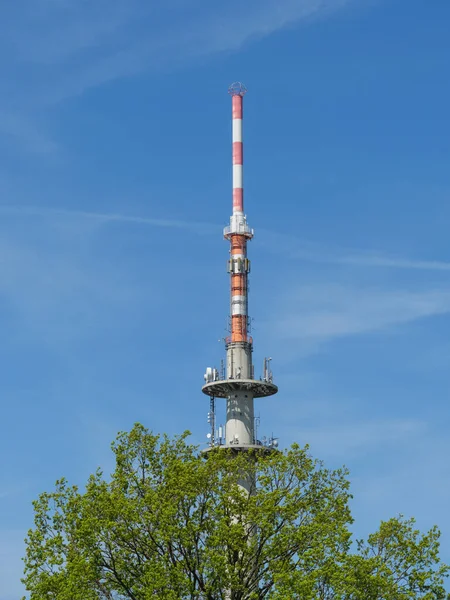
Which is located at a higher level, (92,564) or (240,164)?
(240,164)

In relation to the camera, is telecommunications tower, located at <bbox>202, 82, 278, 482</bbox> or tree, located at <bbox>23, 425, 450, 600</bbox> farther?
telecommunications tower, located at <bbox>202, 82, 278, 482</bbox>

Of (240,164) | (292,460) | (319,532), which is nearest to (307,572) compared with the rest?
(319,532)

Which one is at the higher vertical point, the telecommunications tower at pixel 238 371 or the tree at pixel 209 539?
the telecommunications tower at pixel 238 371

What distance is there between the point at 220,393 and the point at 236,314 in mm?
7397

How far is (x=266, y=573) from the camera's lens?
6500 centimetres

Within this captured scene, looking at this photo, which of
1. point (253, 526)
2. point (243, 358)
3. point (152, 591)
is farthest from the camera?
point (243, 358)

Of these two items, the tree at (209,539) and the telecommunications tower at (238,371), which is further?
the telecommunications tower at (238,371)

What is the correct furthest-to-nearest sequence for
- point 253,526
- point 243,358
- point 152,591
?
point 243,358, point 253,526, point 152,591

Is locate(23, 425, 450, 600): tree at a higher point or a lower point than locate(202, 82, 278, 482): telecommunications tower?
lower

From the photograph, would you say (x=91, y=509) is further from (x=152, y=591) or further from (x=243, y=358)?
(x=243, y=358)

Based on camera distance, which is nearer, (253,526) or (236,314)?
(253,526)

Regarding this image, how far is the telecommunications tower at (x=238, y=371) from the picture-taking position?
106 metres

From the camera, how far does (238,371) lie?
10675 cm

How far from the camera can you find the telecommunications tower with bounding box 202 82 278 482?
4156 inches
